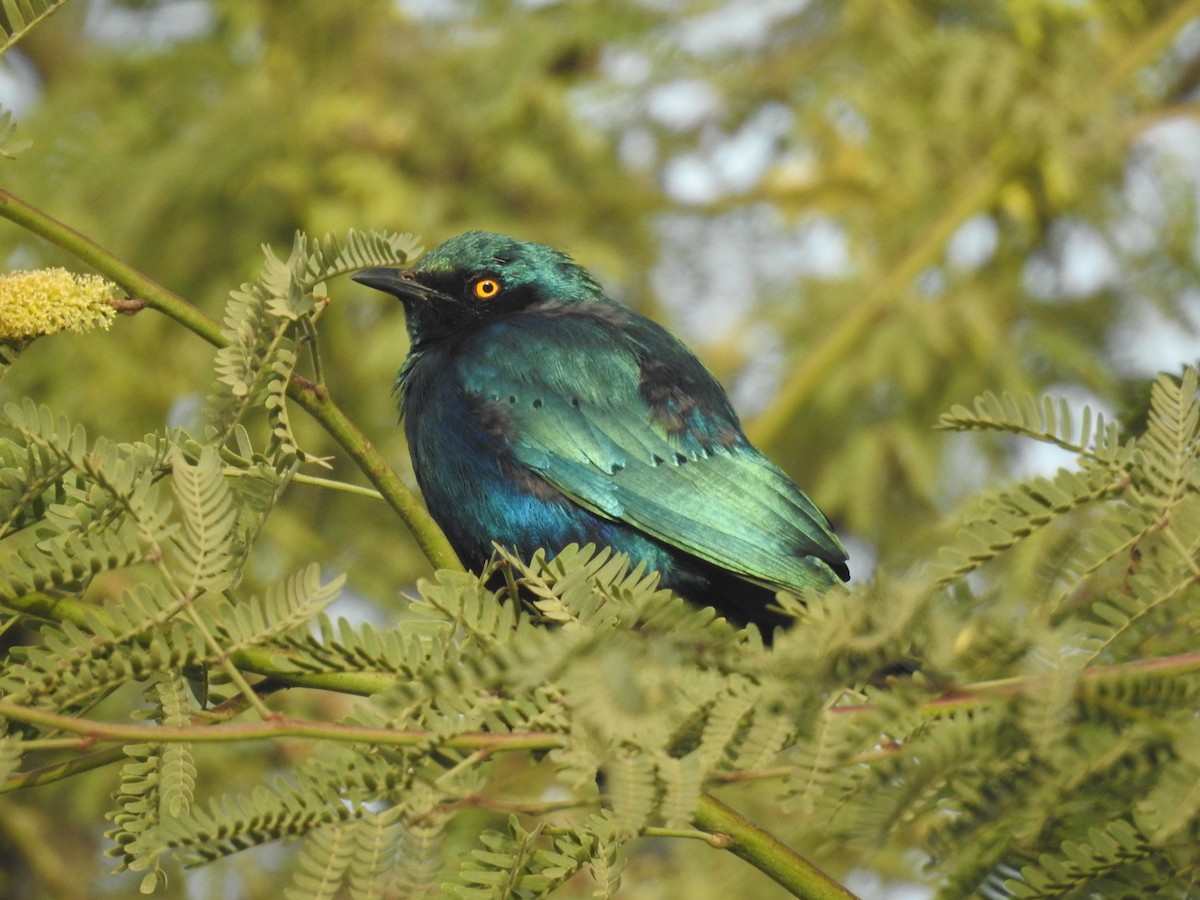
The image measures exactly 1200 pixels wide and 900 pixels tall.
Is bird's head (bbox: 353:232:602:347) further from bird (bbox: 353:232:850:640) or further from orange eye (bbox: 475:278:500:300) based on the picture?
bird (bbox: 353:232:850:640)

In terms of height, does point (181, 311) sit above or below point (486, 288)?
above

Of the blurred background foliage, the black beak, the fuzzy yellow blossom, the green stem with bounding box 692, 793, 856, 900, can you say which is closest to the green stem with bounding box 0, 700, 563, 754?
the green stem with bounding box 692, 793, 856, 900

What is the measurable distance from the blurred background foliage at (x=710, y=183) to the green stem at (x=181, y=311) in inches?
130

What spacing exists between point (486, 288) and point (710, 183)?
3.03m

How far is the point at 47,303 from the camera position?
2121 millimetres

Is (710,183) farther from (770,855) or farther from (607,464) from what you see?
(770,855)

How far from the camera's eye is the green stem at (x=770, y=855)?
2.12 m

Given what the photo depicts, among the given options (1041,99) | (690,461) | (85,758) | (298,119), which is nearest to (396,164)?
(298,119)

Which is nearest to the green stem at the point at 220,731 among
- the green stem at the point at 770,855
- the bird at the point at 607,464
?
the green stem at the point at 770,855

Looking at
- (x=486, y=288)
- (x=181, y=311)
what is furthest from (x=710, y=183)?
(x=181, y=311)

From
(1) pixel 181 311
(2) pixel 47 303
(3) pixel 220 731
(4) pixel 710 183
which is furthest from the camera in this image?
(4) pixel 710 183

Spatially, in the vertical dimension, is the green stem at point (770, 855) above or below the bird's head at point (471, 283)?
below

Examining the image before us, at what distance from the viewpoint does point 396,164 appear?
643 centimetres

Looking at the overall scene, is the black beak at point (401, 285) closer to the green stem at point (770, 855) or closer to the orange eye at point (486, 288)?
the orange eye at point (486, 288)
